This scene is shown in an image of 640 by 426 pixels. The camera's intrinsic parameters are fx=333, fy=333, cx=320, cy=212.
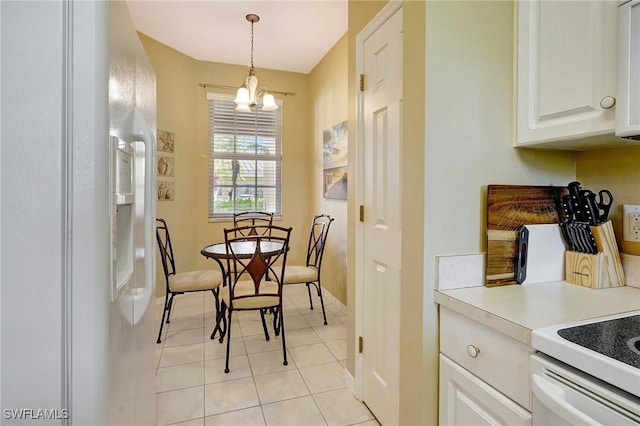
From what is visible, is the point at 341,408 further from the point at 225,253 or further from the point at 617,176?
the point at 617,176

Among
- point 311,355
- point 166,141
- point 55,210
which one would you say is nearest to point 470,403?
point 55,210

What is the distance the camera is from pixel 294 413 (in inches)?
73.2

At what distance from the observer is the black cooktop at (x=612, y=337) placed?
0.77 metres

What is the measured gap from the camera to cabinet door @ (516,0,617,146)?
1084mm

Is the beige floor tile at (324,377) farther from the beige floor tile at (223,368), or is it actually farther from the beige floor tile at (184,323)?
the beige floor tile at (184,323)

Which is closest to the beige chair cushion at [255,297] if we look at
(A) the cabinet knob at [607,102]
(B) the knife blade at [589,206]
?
(B) the knife blade at [589,206]

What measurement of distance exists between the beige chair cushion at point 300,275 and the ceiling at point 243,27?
2407mm

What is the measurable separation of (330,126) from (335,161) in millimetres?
460

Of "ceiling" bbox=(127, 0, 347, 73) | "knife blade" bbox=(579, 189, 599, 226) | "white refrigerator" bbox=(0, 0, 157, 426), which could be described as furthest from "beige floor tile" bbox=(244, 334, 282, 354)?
"ceiling" bbox=(127, 0, 347, 73)

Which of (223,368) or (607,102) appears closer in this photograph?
(607,102)

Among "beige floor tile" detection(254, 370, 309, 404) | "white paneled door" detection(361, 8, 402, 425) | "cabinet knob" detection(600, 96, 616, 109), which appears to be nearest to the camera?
"cabinet knob" detection(600, 96, 616, 109)

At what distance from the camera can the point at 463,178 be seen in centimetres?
131

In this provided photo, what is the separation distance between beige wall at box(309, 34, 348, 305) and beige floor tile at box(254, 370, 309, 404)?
54.2 inches

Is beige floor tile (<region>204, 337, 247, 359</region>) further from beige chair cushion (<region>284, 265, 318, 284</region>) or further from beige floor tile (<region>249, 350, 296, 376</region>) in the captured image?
beige chair cushion (<region>284, 265, 318, 284</region>)
